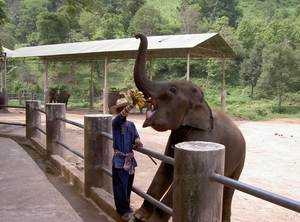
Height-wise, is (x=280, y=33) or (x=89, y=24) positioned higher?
(x=89, y=24)

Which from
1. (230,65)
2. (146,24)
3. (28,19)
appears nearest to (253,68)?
(230,65)

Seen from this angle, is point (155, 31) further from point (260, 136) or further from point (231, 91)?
point (260, 136)

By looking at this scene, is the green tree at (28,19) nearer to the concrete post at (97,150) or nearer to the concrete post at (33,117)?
the concrete post at (33,117)

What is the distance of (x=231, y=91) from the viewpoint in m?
Answer: 38.7

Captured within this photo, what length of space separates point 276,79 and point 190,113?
26926mm

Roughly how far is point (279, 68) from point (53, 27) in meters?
29.7

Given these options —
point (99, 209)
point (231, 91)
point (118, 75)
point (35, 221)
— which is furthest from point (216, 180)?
point (118, 75)

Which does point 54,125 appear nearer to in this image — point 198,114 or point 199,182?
point 198,114

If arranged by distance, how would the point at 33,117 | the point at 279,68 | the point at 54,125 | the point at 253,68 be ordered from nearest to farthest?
the point at 54,125, the point at 33,117, the point at 279,68, the point at 253,68

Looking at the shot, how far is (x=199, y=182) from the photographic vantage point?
226 centimetres

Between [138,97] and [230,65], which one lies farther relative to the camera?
[230,65]

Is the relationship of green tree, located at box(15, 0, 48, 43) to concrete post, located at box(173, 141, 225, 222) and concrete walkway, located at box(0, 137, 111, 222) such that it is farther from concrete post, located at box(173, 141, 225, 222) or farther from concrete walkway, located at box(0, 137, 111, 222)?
concrete post, located at box(173, 141, 225, 222)

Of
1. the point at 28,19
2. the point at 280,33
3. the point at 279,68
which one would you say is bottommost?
the point at 279,68

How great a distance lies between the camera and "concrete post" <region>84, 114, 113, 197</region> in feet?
14.7
